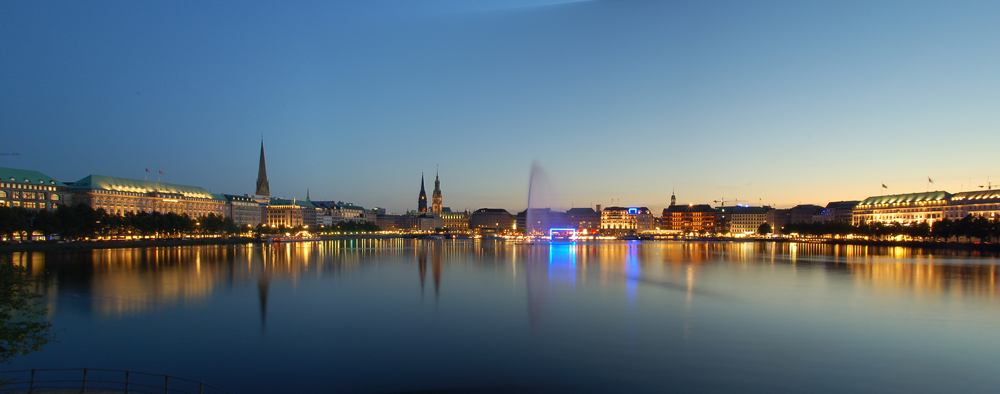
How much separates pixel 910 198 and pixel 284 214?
154942 mm

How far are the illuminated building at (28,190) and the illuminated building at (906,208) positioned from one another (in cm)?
14861

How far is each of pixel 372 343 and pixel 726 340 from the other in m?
11.5

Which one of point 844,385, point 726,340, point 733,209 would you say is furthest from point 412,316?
point 733,209

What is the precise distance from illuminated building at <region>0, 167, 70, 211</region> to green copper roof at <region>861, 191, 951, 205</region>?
154 m

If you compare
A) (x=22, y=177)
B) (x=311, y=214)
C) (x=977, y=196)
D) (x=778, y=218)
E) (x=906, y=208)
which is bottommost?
(x=778, y=218)

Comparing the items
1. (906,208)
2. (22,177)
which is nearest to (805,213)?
(906,208)

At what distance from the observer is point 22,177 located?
84.6 metres

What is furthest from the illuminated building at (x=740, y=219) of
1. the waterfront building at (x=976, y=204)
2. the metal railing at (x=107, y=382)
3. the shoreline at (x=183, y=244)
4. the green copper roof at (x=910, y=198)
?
the metal railing at (x=107, y=382)

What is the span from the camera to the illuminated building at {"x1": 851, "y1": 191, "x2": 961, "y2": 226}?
11412cm

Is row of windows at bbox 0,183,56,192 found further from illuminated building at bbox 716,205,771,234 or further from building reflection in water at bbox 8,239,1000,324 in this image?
illuminated building at bbox 716,205,771,234

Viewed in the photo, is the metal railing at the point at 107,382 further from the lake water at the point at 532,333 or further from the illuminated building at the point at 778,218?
the illuminated building at the point at 778,218

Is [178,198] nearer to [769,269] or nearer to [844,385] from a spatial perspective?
[769,269]

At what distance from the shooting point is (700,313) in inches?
955

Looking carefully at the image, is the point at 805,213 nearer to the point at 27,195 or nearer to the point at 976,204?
the point at 976,204
